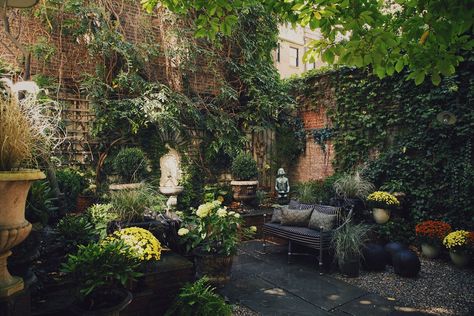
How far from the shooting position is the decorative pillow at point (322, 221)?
4.95 m

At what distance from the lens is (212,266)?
3904 millimetres

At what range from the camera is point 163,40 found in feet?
26.0

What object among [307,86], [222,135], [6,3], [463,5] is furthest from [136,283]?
[307,86]

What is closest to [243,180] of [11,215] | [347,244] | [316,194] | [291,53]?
[316,194]

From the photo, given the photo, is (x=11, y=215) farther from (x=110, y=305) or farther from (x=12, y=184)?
(x=110, y=305)

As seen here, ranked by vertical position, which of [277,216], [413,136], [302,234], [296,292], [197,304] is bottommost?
[296,292]

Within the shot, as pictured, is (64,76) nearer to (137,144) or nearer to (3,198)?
(137,144)

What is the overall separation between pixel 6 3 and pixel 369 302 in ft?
15.0

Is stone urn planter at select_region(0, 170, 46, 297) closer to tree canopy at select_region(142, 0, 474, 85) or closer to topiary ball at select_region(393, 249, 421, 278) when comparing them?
tree canopy at select_region(142, 0, 474, 85)

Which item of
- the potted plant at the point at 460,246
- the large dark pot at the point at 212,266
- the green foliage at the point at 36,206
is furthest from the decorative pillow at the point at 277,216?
the green foliage at the point at 36,206

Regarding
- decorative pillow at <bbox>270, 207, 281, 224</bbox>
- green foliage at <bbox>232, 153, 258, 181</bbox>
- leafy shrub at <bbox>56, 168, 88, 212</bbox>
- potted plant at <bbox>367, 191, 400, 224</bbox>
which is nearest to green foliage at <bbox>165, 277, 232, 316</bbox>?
decorative pillow at <bbox>270, 207, 281, 224</bbox>

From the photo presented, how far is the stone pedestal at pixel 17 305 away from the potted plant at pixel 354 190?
5126 mm

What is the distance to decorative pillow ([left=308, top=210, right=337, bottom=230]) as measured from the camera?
16.3 feet

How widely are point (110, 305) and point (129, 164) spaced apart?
164 inches
